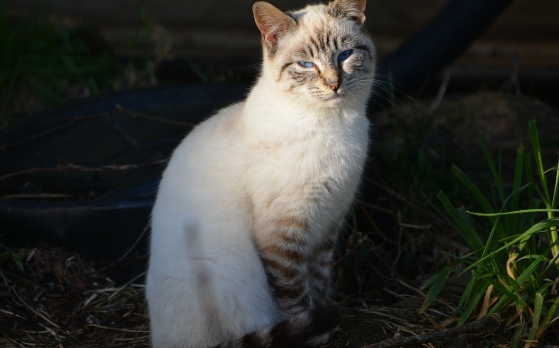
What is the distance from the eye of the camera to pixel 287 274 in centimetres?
255

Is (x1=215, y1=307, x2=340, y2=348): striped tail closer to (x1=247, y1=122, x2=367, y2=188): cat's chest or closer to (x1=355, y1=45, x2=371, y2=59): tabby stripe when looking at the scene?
(x1=247, y1=122, x2=367, y2=188): cat's chest

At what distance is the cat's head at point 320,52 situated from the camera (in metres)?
2.50

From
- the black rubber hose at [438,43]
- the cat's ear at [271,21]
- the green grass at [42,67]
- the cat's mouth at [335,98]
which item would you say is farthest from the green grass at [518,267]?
the green grass at [42,67]

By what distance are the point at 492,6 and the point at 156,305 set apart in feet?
9.59

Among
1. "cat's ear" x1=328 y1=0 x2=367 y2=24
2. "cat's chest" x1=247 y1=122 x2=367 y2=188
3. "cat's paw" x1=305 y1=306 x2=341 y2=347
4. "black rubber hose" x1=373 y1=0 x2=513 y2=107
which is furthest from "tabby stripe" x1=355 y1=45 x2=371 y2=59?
"black rubber hose" x1=373 y1=0 x2=513 y2=107

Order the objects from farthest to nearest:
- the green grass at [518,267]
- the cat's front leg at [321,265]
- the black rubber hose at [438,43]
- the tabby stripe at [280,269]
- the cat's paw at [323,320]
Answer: the black rubber hose at [438,43] → the cat's front leg at [321,265] → the tabby stripe at [280,269] → the green grass at [518,267] → the cat's paw at [323,320]

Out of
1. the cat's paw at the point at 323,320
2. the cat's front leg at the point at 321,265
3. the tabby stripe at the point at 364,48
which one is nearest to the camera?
the cat's paw at the point at 323,320

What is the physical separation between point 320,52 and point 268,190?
0.58 m

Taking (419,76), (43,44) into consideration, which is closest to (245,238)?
(419,76)

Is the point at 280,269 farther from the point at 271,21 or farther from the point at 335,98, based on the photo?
the point at 271,21

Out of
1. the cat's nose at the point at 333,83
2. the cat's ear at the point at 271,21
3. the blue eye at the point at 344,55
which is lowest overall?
the cat's nose at the point at 333,83

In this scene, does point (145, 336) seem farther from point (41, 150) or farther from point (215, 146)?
point (41, 150)

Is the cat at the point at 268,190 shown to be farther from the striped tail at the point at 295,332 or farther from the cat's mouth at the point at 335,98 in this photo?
the striped tail at the point at 295,332

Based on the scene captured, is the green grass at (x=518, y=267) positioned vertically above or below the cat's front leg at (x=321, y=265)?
above
